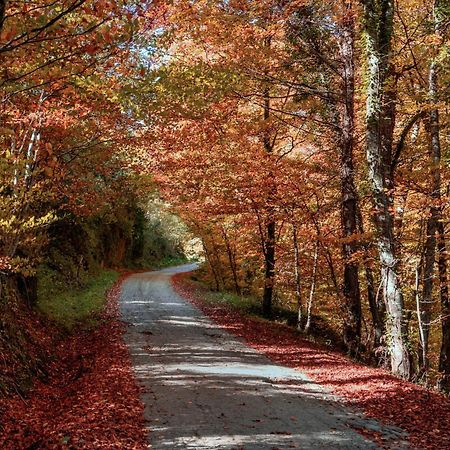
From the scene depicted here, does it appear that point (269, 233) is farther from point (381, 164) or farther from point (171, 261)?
point (171, 261)

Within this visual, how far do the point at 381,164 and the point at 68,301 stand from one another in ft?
39.4

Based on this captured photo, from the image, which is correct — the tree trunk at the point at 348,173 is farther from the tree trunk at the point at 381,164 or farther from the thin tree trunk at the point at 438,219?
the thin tree trunk at the point at 438,219

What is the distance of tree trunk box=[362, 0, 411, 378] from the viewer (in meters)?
10.2

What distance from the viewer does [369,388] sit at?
341 inches

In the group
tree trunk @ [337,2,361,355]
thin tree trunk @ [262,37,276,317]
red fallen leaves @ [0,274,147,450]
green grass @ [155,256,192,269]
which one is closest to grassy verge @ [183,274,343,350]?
thin tree trunk @ [262,37,276,317]

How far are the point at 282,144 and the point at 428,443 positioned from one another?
12.3 m

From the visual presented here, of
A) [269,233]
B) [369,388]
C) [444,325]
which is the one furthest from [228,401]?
[269,233]

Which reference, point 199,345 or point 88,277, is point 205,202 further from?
point 88,277

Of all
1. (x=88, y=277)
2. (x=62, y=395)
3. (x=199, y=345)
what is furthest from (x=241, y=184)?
(x=88, y=277)

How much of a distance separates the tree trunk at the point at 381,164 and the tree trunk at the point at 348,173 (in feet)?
6.08

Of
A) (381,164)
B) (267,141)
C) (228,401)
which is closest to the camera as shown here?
(228,401)

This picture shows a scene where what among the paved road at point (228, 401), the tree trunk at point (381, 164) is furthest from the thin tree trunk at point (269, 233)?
the paved road at point (228, 401)

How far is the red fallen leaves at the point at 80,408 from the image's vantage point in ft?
19.3

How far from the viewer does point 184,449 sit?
5.53m
